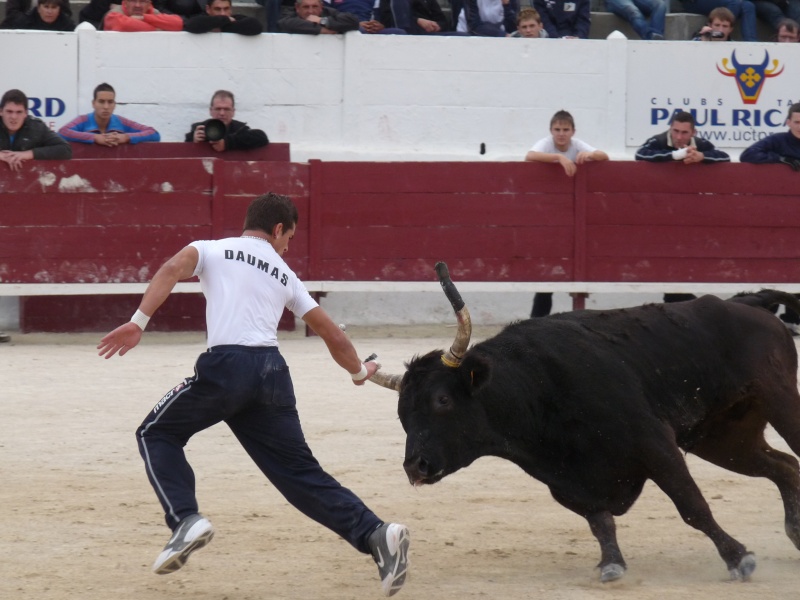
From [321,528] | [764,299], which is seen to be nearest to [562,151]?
[764,299]

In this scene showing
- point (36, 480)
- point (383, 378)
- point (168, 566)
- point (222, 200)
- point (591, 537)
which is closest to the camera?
point (168, 566)

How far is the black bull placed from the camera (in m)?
3.79

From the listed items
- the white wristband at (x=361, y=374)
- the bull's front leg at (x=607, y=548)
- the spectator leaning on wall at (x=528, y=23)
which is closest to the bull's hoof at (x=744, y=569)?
the bull's front leg at (x=607, y=548)

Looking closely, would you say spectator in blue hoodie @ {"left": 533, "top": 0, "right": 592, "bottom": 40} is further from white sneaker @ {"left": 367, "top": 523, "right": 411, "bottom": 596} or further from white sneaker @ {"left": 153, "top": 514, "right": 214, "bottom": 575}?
white sneaker @ {"left": 153, "top": 514, "right": 214, "bottom": 575}

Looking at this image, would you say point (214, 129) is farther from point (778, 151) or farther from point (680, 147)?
point (778, 151)

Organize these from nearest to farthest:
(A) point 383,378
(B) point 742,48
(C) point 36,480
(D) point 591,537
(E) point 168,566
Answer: (E) point 168,566, (A) point 383,378, (D) point 591,537, (C) point 36,480, (B) point 742,48

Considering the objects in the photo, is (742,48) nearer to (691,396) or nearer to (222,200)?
(222,200)

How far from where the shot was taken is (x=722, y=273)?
939 cm

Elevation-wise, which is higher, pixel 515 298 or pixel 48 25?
pixel 48 25

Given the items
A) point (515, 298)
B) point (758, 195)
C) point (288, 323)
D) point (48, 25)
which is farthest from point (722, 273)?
point (48, 25)

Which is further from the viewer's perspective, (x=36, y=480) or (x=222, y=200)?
(x=222, y=200)

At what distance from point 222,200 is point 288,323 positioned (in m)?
1.00

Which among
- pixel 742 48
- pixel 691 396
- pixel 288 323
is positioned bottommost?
pixel 288 323

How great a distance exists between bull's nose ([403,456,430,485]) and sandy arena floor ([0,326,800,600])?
344 mm
